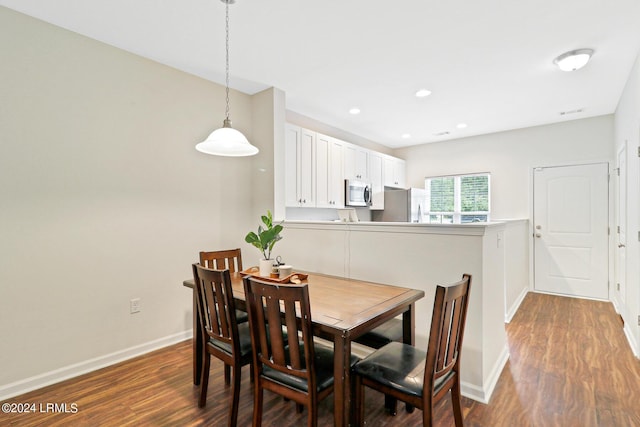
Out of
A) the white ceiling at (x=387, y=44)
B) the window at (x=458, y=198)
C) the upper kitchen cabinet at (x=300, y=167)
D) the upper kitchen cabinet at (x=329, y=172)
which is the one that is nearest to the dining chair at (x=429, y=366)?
the white ceiling at (x=387, y=44)

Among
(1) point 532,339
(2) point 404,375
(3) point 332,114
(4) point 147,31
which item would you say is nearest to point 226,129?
(4) point 147,31

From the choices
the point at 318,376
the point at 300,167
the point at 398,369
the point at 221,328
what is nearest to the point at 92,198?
the point at 221,328

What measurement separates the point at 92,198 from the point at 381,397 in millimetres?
2680

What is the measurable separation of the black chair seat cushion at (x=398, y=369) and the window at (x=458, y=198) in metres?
4.00

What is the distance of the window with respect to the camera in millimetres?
5520

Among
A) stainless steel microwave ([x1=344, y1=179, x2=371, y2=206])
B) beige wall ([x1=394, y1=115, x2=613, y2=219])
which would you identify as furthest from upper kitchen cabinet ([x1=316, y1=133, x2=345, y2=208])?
beige wall ([x1=394, y1=115, x2=613, y2=219])

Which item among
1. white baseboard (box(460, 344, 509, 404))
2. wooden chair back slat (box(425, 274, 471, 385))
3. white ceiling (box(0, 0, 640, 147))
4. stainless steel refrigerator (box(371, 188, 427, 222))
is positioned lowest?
white baseboard (box(460, 344, 509, 404))

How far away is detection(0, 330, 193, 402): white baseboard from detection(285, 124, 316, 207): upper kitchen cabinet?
75.2 inches

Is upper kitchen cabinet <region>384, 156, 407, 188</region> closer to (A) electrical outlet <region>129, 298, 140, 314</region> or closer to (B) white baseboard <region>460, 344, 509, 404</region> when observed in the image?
(B) white baseboard <region>460, 344, 509, 404</region>

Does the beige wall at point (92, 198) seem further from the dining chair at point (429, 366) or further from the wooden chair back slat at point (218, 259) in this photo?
the dining chair at point (429, 366)

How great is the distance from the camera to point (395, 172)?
6.05 m

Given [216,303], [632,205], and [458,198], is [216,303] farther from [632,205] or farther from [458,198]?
[458,198]

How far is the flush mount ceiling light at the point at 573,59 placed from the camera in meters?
2.67

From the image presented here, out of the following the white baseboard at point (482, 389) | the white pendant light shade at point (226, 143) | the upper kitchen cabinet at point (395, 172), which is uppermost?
the upper kitchen cabinet at point (395, 172)
